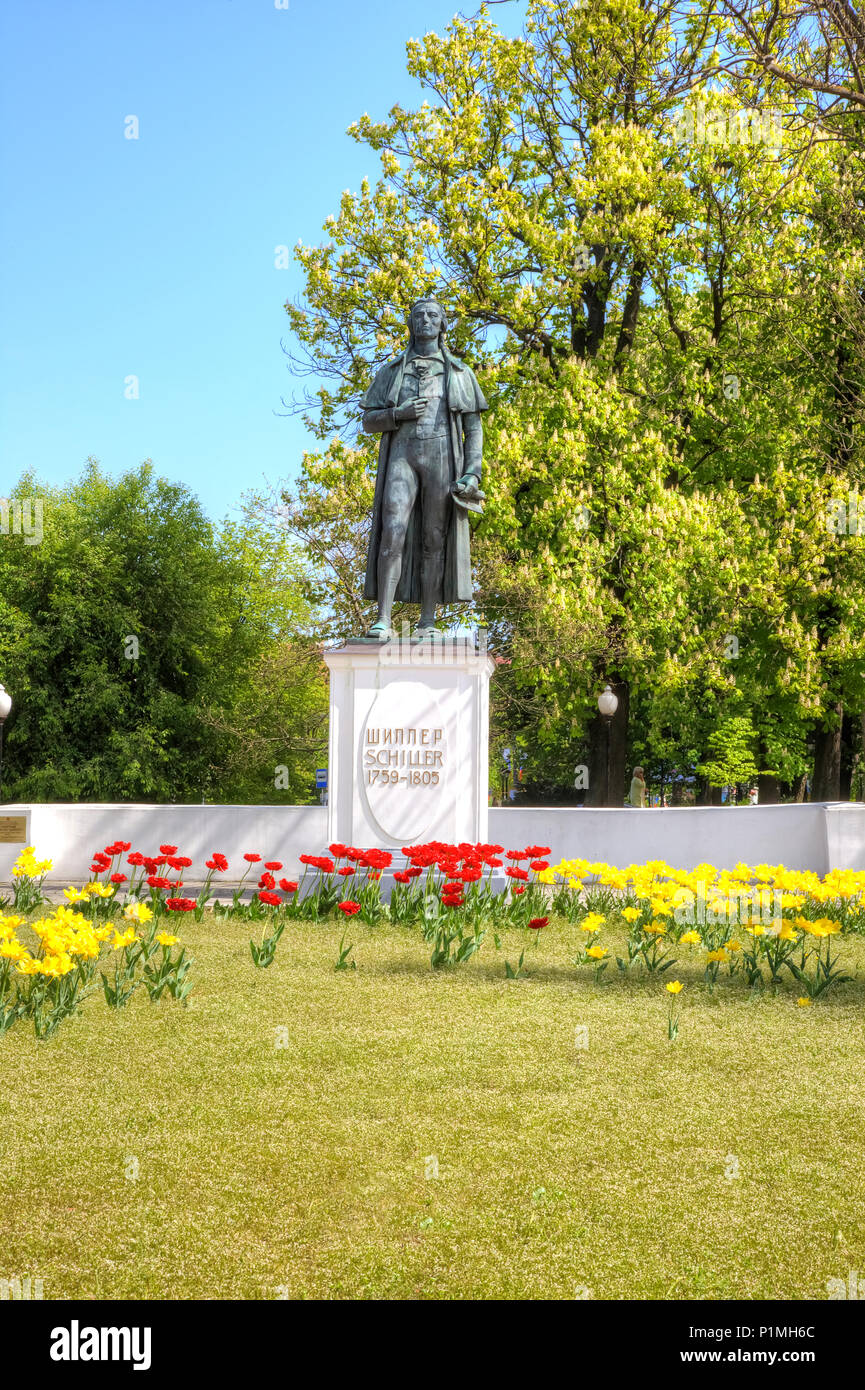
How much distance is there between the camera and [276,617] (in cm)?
3381

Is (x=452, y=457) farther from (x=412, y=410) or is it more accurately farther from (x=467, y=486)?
(x=412, y=410)

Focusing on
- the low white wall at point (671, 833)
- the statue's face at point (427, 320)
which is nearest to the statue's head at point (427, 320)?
the statue's face at point (427, 320)

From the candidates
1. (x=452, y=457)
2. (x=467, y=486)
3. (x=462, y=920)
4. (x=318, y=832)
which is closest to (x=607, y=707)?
(x=318, y=832)

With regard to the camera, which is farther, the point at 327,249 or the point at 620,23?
the point at 327,249

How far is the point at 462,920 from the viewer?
27.8 ft

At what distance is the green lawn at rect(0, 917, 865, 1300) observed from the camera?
11.2 feet

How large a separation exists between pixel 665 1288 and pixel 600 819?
11.9 metres

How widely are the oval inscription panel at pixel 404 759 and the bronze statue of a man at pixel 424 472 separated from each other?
2.17 ft

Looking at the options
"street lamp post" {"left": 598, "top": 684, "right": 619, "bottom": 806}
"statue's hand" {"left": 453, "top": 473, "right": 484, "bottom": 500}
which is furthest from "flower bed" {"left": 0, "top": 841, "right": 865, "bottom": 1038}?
"street lamp post" {"left": 598, "top": 684, "right": 619, "bottom": 806}

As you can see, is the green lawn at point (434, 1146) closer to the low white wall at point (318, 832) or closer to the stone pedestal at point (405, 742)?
the stone pedestal at point (405, 742)

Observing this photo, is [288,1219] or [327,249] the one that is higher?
[327,249]

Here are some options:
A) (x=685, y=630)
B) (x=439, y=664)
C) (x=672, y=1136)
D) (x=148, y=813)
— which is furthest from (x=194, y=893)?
(x=685, y=630)

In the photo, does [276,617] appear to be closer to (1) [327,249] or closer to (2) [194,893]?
(1) [327,249]

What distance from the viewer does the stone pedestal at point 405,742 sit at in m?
10.6
